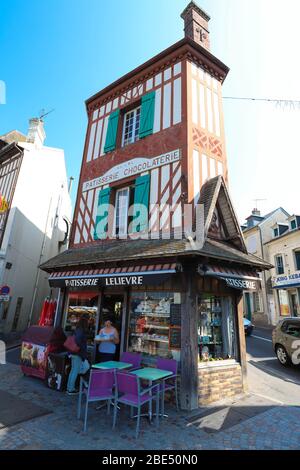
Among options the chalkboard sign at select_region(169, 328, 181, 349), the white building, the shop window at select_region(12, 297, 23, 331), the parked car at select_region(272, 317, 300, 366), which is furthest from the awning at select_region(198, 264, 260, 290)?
the shop window at select_region(12, 297, 23, 331)

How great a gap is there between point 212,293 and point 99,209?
4598 millimetres

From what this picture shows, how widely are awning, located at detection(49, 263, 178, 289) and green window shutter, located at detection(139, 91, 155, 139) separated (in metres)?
4.49

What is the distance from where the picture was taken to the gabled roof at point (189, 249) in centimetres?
568

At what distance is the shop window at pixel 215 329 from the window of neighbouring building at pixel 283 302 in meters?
16.0

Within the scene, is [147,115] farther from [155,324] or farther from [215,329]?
[215,329]

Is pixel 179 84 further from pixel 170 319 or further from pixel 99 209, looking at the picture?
pixel 170 319

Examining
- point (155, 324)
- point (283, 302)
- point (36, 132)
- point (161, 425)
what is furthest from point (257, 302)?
point (161, 425)

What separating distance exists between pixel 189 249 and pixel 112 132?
6.11m

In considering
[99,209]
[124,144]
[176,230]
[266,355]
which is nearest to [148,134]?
[124,144]

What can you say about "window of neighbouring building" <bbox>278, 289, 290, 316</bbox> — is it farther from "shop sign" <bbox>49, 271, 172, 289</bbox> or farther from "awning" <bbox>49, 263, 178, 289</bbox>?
"shop sign" <bbox>49, 271, 172, 289</bbox>

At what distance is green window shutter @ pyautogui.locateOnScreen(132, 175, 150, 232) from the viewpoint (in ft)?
24.7

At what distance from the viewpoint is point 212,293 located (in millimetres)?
6508

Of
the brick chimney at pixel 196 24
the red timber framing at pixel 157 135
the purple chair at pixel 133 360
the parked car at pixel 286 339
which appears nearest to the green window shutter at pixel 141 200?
the red timber framing at pixel 157 135

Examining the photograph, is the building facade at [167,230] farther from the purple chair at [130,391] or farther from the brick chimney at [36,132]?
the brick chimney at [36,132]
